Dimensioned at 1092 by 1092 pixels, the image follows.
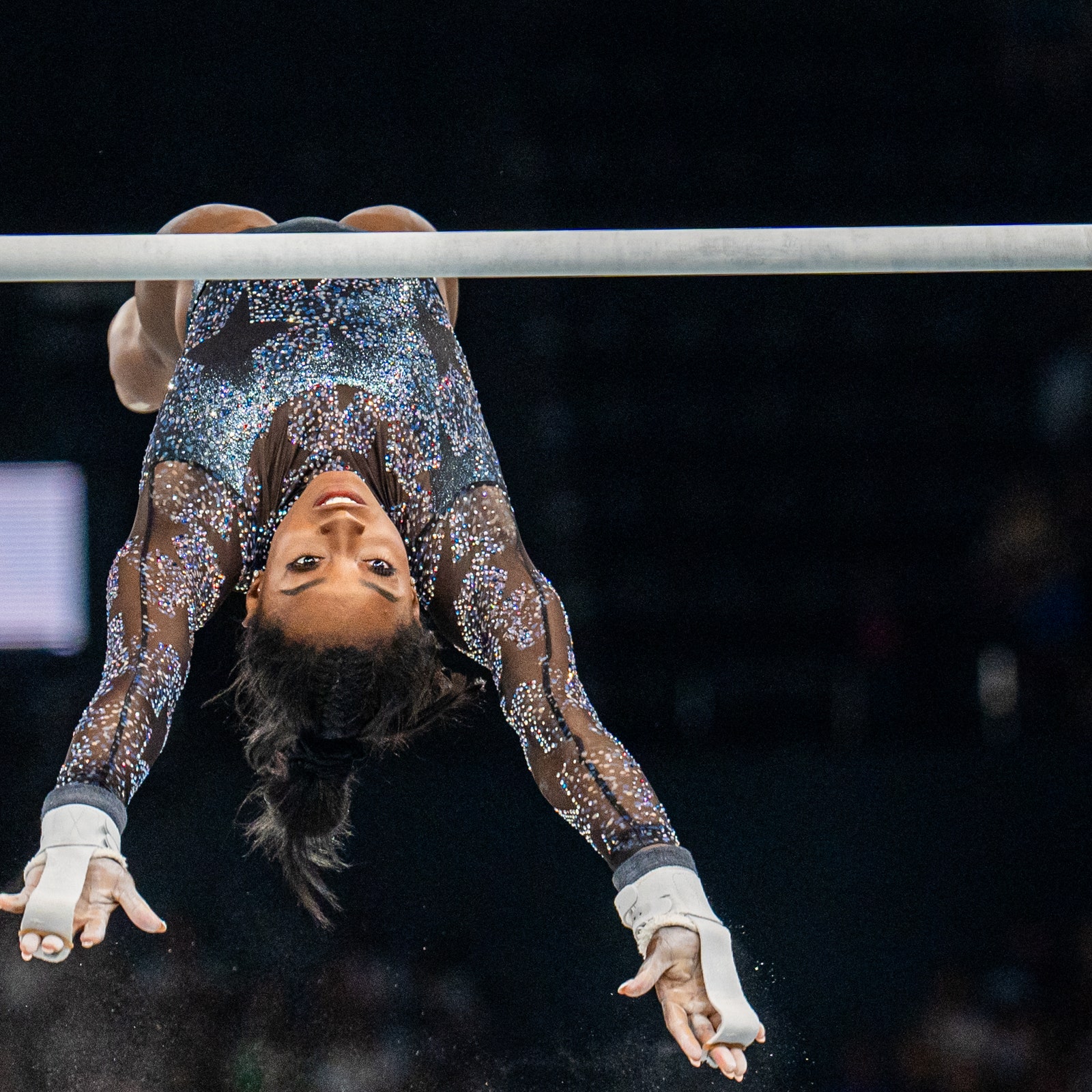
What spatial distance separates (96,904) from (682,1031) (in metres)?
0.74

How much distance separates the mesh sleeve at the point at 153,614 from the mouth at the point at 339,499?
191 millimetres

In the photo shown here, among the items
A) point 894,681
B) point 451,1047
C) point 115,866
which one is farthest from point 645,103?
point 115,866

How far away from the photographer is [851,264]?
71.2 inches

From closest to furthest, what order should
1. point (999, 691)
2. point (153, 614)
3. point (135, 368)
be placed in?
point (153, 614)
point (135, 368)
point (999, 691)

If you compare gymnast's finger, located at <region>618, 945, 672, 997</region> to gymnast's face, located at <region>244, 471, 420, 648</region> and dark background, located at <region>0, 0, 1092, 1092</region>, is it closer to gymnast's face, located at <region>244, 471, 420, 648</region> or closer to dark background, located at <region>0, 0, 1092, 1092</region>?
gymnast's face, located at <region>244, 471, 420, 648</region>

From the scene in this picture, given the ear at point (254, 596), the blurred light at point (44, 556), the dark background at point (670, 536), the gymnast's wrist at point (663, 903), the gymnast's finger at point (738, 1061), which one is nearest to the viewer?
the gymnast's finger at point (738, 1061)

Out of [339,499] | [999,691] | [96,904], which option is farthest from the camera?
[999,691]

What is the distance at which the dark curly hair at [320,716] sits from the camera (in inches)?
85.7

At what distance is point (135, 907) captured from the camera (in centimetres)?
168

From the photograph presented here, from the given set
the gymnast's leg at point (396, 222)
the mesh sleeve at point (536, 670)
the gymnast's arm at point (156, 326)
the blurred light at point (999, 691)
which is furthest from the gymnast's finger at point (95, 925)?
the blurred light at point (999, 691)

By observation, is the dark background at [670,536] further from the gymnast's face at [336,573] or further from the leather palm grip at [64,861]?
the leather palm grip at [64,861]

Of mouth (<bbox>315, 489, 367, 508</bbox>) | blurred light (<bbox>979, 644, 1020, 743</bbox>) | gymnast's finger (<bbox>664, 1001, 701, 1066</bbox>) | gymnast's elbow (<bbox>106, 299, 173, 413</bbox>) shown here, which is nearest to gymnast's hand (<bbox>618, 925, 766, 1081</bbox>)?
gymnast's finger (<bbox>664, 1001, 701, 1066</bbox>)

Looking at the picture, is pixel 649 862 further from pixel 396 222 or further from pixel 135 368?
pixel 135 368

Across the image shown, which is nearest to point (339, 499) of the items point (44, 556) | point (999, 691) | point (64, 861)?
point (64, 861)
